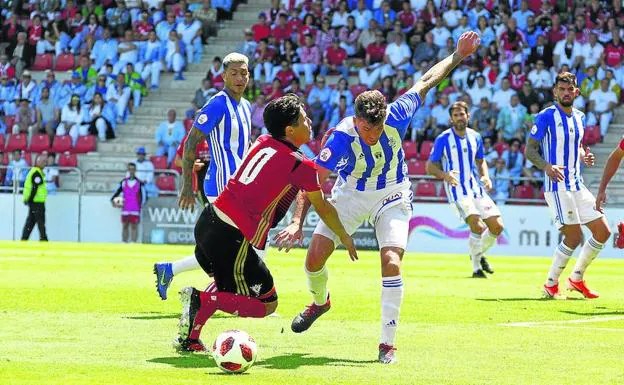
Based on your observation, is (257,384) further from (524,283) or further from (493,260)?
(493,260)

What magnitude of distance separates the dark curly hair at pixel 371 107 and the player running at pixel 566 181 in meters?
5.84

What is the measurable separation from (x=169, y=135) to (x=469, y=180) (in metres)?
16.3

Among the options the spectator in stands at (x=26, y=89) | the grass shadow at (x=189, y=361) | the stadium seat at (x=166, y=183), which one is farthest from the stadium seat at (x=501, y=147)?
the grass shadow at (x=189, y=361)

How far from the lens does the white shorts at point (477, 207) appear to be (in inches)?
784

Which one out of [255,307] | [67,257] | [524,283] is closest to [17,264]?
[67,257]

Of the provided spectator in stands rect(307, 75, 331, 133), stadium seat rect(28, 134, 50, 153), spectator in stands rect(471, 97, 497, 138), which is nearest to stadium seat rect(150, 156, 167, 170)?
stadium seat rect(28, 134, 50, 153)

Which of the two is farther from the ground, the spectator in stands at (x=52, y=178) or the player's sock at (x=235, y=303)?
the player's sock at (x=235, y=303)

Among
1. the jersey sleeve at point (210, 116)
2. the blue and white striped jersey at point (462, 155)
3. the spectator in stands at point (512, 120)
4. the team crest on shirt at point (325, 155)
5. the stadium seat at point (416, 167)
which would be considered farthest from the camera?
the stadium seat at point (416, 167)

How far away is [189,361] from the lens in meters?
9.17

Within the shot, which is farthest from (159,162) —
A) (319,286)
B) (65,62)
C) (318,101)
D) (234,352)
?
(234,352)

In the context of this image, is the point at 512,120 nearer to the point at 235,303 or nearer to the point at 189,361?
the point at 235,303

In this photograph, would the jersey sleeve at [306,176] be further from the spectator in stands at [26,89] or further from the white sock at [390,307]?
the spectator in stands at [26,89]

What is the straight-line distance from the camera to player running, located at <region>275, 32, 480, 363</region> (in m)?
9.64

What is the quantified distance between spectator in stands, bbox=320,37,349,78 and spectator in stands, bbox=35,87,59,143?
848cm
